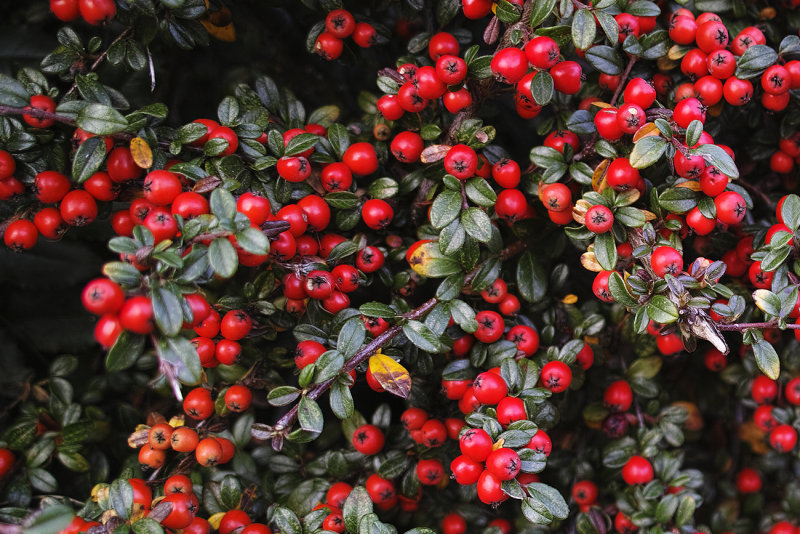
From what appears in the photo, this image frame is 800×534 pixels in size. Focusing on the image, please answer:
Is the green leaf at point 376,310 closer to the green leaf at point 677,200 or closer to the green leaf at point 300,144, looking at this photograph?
the green leaf at point 300,144

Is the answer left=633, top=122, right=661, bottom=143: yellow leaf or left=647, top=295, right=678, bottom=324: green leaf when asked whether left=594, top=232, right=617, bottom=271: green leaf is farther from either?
left=633, top=122, right=661, bottom=143: yellow leaf

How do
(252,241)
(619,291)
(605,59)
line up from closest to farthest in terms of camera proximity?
(252,241), (619,291), (605,59)

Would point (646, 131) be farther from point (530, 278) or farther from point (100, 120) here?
point (100, 120)

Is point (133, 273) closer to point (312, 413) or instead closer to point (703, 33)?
point (312, 413)

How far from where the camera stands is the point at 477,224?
180 cm

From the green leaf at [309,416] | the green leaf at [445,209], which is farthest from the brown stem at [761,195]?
the green leaf at [309,416]

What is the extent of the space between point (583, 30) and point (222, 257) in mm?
1224

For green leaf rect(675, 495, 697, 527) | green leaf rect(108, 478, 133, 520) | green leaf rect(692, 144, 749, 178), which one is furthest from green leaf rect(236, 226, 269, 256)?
green leaf rect(675, 495, 697, 527)

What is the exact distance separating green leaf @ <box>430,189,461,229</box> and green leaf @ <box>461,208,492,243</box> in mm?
35

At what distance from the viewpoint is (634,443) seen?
7.38ft

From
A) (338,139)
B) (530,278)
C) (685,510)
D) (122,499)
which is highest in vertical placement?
(338,139)

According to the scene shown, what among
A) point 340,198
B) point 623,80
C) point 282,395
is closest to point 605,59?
point 623,80

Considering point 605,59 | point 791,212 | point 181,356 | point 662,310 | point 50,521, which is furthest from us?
point 605,59

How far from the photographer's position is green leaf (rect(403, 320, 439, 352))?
175cm
